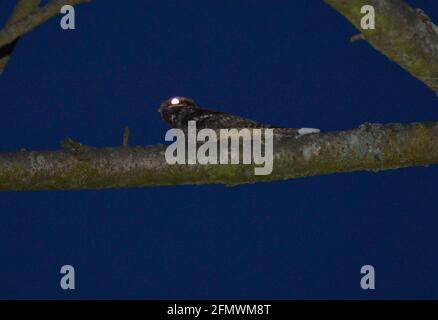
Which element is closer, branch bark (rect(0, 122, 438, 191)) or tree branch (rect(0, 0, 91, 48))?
tree branch (rect(0, 0, 91, 48))

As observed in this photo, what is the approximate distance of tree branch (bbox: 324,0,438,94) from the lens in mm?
1879

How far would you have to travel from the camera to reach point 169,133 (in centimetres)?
316

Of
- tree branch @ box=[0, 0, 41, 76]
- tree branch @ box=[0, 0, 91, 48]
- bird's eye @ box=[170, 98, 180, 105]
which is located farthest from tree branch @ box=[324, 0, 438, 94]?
bird's eye @ box=[170, 98, 180, 105]

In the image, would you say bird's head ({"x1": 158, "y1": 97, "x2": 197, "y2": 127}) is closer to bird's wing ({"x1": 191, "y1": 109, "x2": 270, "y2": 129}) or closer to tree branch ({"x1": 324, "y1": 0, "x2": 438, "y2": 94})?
bird's wing ({"x1": 191, "y1": 109, "x2": 270, "y2": 129})

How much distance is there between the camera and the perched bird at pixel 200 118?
15.0ft

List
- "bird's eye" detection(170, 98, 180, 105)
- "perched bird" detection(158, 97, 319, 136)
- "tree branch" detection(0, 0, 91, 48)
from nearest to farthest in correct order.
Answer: "tree branch" detection(0, 0, 91, 48), "perched bird" detection(158, 97, 319, 136), "bird's eye" detection(170, 98, 180, 105)

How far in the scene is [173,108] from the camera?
6.45 m

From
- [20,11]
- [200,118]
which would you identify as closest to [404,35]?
[20,11]

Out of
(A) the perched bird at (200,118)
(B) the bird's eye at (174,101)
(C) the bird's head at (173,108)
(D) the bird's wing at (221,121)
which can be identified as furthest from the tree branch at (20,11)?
(B) the bird's eye at (174,101)

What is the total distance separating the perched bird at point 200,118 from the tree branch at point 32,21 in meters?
2.05

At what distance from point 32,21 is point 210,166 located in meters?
0.99

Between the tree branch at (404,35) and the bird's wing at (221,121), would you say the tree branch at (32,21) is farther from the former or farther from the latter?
the bird's wing at (221,121)

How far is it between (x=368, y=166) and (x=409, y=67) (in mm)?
622

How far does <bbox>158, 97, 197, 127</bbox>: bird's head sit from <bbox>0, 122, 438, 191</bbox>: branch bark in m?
3.65
